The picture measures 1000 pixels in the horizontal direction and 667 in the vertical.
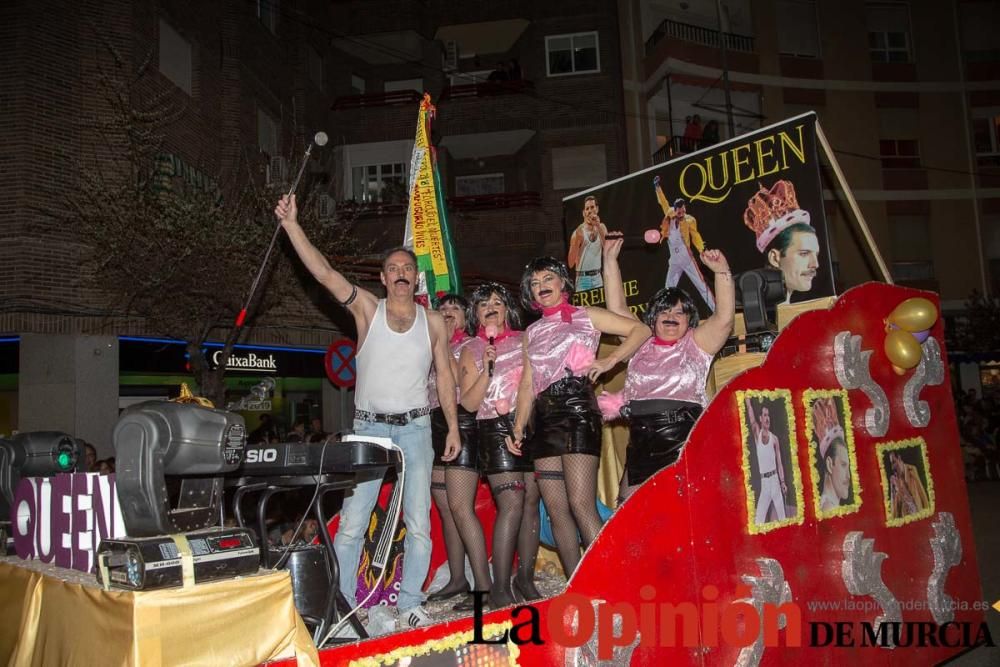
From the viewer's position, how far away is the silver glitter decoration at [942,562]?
467 centimetres

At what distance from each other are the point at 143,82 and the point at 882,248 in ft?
67.1

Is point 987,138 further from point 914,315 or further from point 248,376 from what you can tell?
point 914,315

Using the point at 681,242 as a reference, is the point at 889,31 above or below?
above

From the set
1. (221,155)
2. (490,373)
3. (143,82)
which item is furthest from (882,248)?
Answer: (490,373)

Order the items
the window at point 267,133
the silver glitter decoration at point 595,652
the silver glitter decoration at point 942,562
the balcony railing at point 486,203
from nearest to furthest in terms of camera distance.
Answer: the silver glitter decoration at point 595,652 < the silver glitter decoration at point 942,562 < the window at point 267,133 < the balcony railing at point 486,203

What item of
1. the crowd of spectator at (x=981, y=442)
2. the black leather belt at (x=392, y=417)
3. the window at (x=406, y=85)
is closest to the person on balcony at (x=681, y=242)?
the black leather belt at (x=392, y=417)

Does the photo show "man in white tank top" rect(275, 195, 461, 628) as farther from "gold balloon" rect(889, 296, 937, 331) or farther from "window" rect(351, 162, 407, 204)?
"window" rect(351, 162, 407, 204)

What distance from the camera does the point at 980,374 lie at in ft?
75.7

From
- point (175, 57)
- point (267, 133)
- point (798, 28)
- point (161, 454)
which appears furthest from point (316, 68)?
point (161, 454)

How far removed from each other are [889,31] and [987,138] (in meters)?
4.54

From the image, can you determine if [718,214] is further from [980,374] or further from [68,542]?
[980,374]

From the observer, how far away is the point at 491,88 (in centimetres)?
2117

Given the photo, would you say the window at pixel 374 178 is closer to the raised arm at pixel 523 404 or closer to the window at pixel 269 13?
the window at pixel 269 13

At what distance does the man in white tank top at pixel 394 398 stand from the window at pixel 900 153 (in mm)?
23892
